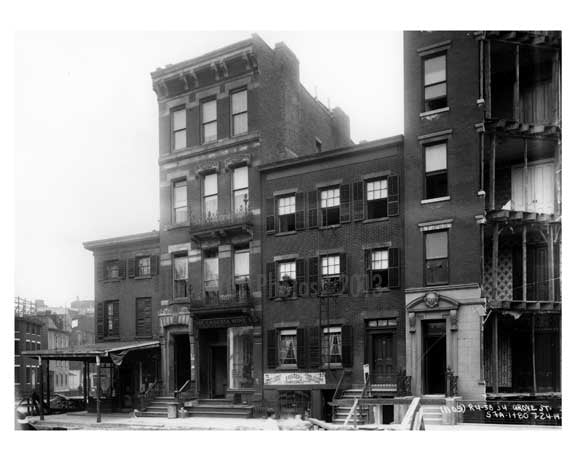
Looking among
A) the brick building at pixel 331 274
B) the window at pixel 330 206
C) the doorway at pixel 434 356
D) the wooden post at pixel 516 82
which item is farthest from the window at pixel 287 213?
the wooden post at pixel 516 82

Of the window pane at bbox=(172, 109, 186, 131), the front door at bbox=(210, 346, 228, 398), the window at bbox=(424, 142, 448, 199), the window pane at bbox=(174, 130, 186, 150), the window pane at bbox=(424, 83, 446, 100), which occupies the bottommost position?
the front door at bbox=(210, 346, 228, 398)

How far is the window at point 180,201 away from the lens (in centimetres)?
3162

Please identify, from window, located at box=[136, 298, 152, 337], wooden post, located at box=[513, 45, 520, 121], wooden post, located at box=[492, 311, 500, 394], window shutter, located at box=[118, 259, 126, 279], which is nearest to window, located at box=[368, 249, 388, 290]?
wooden post, located at box=[492, 311, 500, 394]

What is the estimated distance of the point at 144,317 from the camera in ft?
110

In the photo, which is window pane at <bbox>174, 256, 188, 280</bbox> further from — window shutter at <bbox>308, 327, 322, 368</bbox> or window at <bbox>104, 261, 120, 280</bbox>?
window shutter at <bbox>308, 327, 322, 368</bbox>

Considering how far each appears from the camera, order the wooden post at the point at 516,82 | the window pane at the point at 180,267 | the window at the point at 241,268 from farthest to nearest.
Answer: the window pane at the point at 180,267 → the window at the point at 241,268 → the wooden post at the point at 516,82

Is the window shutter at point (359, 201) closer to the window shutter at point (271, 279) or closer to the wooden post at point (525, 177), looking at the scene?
the window shutter at point (271, 279)

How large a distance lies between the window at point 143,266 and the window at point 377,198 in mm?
12898

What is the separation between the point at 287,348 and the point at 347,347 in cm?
296

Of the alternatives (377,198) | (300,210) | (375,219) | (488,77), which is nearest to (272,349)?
(300,210)

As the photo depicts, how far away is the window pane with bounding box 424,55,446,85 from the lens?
81.2 feet

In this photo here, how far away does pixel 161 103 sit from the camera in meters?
32.3

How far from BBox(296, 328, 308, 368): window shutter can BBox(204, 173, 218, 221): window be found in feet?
22.8

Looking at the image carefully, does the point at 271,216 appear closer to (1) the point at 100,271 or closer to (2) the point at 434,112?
Result: (2) the point at 434,112
